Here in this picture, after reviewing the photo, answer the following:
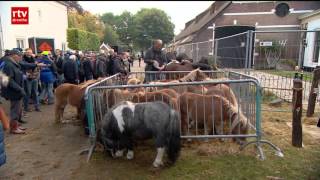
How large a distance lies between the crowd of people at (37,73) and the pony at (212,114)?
4223mm

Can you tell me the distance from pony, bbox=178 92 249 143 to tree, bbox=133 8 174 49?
66369 mm

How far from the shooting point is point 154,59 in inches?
400

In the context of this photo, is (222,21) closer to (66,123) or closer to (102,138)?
(66,123)

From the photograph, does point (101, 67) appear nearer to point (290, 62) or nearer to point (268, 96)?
point (268, 96)

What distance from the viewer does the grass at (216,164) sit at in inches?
186

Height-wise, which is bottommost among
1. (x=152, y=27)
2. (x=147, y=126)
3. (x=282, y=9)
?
(x=147, y=126)

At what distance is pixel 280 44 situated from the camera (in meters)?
8.78

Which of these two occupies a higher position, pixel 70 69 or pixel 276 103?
pixel 70 69

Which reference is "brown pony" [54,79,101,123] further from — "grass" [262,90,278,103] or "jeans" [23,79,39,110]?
"grass" [262,90,278,103]

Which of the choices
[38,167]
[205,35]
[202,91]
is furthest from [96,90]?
[205,35]

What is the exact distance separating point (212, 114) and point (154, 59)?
4777mm

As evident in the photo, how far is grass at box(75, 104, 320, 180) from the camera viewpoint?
186 inches

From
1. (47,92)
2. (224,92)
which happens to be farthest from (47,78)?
(224,92)

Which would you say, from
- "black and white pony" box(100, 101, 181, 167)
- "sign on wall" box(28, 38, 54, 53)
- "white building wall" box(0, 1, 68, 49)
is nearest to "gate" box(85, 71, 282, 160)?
"black and white pony" box(100, 101, 181, 167)
